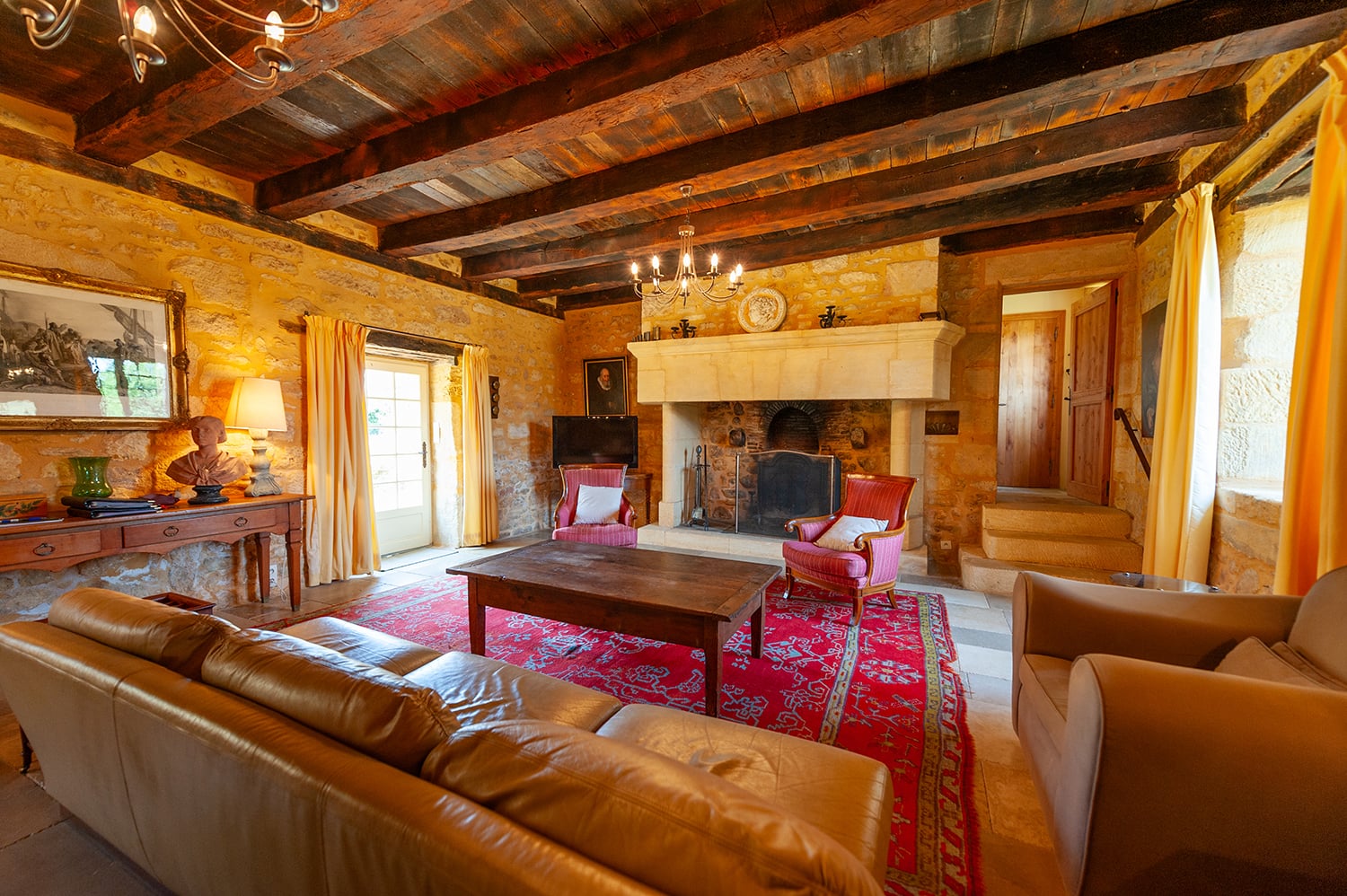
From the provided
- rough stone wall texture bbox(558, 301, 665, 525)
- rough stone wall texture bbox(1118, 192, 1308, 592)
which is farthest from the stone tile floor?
rough stone wall texture bbox(558, 301, 665, 525)

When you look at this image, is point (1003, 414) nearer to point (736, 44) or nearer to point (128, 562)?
point (736, 44)

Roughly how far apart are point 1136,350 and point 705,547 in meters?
3.67

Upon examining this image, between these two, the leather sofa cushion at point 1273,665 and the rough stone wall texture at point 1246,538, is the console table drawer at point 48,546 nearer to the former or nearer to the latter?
the leather sofa cushion at point 1273,665

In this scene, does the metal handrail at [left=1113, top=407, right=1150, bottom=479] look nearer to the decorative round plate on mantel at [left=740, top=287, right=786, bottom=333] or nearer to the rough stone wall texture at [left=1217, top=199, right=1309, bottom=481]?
the rough stone wall texture at [left=1217, top=199, right=1309, bottom=481]

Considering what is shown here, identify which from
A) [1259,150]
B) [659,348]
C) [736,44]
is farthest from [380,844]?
[659,348]

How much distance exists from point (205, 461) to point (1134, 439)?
589 cm

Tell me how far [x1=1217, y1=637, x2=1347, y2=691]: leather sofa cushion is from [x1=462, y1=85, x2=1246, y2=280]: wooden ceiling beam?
2492 millimetres

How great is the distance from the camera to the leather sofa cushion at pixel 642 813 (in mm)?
550

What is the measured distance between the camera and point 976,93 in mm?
2191

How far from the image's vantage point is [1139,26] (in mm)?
1945

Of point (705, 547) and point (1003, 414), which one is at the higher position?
point (1003, 414)

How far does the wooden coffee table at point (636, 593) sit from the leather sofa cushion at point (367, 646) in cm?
59

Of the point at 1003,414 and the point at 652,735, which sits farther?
the point at 1003,414

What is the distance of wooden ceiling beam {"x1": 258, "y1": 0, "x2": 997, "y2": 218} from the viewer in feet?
5.75
